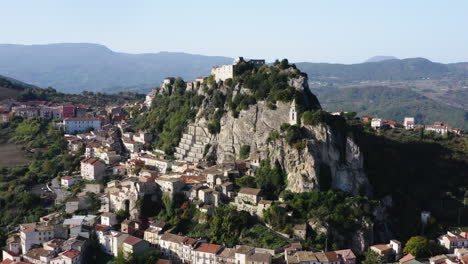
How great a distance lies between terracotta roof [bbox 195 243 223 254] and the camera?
3541cm

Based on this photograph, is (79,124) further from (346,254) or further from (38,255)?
(346,254)

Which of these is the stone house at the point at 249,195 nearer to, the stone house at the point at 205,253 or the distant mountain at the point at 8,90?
the stone house at the point at 205,253

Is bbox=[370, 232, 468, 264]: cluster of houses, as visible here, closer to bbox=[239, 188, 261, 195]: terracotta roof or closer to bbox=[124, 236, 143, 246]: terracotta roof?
bbox=[239, 188, 261, 195]: terracotta roof

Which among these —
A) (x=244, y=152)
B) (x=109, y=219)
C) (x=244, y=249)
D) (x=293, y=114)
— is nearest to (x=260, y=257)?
(x=244, y=249)

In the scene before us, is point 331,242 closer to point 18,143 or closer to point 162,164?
point 162,164

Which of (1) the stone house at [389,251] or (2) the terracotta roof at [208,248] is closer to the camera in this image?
(2) the terracotta roof at [208,248]

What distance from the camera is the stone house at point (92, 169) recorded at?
52172 mm

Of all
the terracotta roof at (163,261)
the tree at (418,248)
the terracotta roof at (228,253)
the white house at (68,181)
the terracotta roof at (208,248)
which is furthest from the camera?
the white house at (68,181)

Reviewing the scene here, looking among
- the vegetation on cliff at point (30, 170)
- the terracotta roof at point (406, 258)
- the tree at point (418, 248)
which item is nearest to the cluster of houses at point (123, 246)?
the terracotta roof at point (406, 258)

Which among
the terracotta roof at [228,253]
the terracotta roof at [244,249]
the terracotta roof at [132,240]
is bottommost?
the terracotta roof at [132,240]

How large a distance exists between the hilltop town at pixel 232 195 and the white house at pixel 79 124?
45.3 ft

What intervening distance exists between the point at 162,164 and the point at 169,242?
1613cm

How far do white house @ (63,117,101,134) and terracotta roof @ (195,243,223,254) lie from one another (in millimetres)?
42996

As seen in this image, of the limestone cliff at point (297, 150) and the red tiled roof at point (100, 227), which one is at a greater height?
the limestone cliff at point (297, 150)
